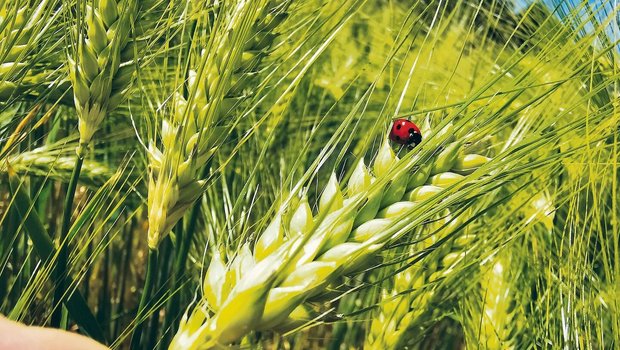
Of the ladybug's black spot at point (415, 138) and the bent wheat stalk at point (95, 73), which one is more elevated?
the ladybug's black spot at point (415, 138)

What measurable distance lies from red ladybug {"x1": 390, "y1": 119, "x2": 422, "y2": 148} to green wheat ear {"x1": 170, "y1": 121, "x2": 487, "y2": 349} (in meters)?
0.03

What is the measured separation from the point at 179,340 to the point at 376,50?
0.42 meters

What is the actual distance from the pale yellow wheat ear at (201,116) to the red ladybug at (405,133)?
85 millimetres

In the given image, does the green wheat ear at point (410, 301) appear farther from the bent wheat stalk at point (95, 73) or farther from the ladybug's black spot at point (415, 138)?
the bent wheat stalk at point (95, 73)

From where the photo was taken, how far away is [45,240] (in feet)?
1.41

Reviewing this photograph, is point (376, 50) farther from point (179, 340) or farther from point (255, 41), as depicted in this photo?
point (179, 340)

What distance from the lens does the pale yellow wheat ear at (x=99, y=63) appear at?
1.39 feet

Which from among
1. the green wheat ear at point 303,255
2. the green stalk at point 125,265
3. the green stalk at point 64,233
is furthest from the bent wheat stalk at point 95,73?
the green stalk at point 125,265

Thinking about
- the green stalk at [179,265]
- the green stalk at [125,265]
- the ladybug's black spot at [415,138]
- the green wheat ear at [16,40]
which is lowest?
the green stalk at [125,265]

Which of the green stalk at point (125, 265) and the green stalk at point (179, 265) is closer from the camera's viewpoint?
the green stalk at point (179, 265)

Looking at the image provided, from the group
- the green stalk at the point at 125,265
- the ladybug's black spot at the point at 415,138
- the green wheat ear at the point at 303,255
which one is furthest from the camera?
the green stalk at the point at 125,265

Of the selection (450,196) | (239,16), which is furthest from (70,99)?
→ (450,196)

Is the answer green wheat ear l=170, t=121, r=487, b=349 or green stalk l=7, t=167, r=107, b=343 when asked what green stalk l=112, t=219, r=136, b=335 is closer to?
green stalk l=7, t=167, r=107, b=343

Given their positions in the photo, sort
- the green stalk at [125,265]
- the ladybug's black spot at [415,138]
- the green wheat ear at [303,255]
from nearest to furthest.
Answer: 1. the green wheat ear at [303,255]
2. the ladybug's black spot at [415,138]
3. the green stalk at [125,265]
